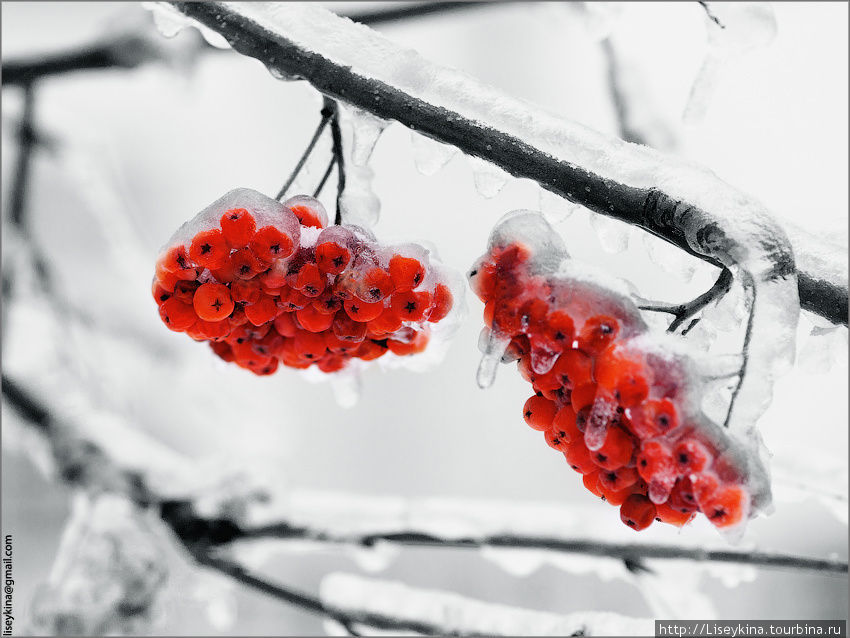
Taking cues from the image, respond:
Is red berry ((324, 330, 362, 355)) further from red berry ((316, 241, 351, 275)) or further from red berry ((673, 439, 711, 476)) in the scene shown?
red berry ((673, 439, 711, 476))

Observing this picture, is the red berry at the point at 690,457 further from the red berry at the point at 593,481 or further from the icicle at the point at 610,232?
the icicle at the point at 610,232

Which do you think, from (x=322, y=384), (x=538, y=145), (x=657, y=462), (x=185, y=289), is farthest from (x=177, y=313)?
(x=322, y=384)

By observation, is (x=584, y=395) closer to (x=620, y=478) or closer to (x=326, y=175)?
(x=620, y=478)

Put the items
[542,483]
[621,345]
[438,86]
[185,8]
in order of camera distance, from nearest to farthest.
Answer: [621,345], [438,86], [185,8], [542,483]

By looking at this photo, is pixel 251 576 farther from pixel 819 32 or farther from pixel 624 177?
pixel 819 32

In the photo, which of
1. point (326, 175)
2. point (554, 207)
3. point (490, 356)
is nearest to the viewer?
point (490, 356)

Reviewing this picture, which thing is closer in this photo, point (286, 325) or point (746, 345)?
point (746, 345)

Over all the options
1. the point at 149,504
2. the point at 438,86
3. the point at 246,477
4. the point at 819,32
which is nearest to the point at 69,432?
the point at 149,504

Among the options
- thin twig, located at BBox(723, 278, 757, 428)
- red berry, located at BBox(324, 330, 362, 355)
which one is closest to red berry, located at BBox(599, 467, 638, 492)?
thin twig, located at BBox(723, 278, 757, 428)
